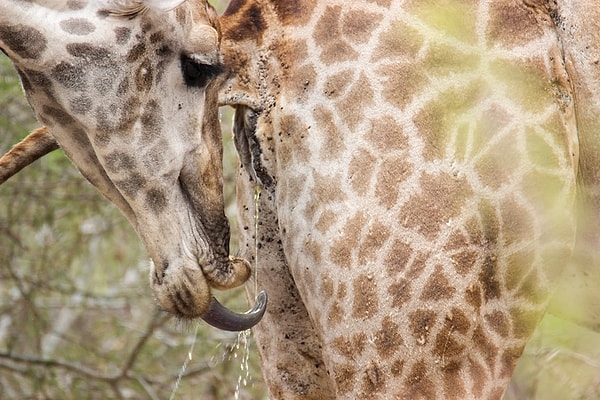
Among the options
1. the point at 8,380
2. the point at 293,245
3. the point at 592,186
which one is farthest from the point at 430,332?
the point at 8,380

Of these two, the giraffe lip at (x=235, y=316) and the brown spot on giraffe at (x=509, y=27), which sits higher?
the brown spot on giraffe at (x=509, y=27)

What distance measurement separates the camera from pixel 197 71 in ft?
7.01

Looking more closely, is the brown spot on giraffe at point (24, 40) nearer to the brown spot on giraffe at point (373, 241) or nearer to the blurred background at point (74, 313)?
the brown spot on giraffe at point (373, 241)

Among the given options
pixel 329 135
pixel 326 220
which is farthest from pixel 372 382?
pixel 329 135

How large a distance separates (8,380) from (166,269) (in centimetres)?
256

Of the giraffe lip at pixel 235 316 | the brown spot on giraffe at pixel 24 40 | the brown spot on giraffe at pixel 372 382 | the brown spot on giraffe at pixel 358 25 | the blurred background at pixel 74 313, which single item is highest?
the brown spot on giraffe at pixel 358 25

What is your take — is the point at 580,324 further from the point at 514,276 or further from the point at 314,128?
the point at 314,128

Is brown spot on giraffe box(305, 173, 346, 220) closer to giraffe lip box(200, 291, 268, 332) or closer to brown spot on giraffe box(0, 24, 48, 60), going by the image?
giraffe lip box(200, 291, 268, 332)

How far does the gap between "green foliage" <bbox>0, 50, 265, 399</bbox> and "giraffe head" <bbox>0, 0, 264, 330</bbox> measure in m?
2.12

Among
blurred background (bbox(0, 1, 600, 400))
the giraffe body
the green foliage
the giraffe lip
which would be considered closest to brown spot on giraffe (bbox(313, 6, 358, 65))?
the giraffe body

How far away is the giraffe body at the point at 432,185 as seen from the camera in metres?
2.04

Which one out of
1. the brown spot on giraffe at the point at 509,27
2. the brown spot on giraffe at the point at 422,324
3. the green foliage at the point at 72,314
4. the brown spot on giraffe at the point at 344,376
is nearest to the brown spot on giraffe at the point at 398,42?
the brown spot on giraffe at the point at 509,27

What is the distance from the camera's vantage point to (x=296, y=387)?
2.46 metres

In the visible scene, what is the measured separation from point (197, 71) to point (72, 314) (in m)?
3.21
